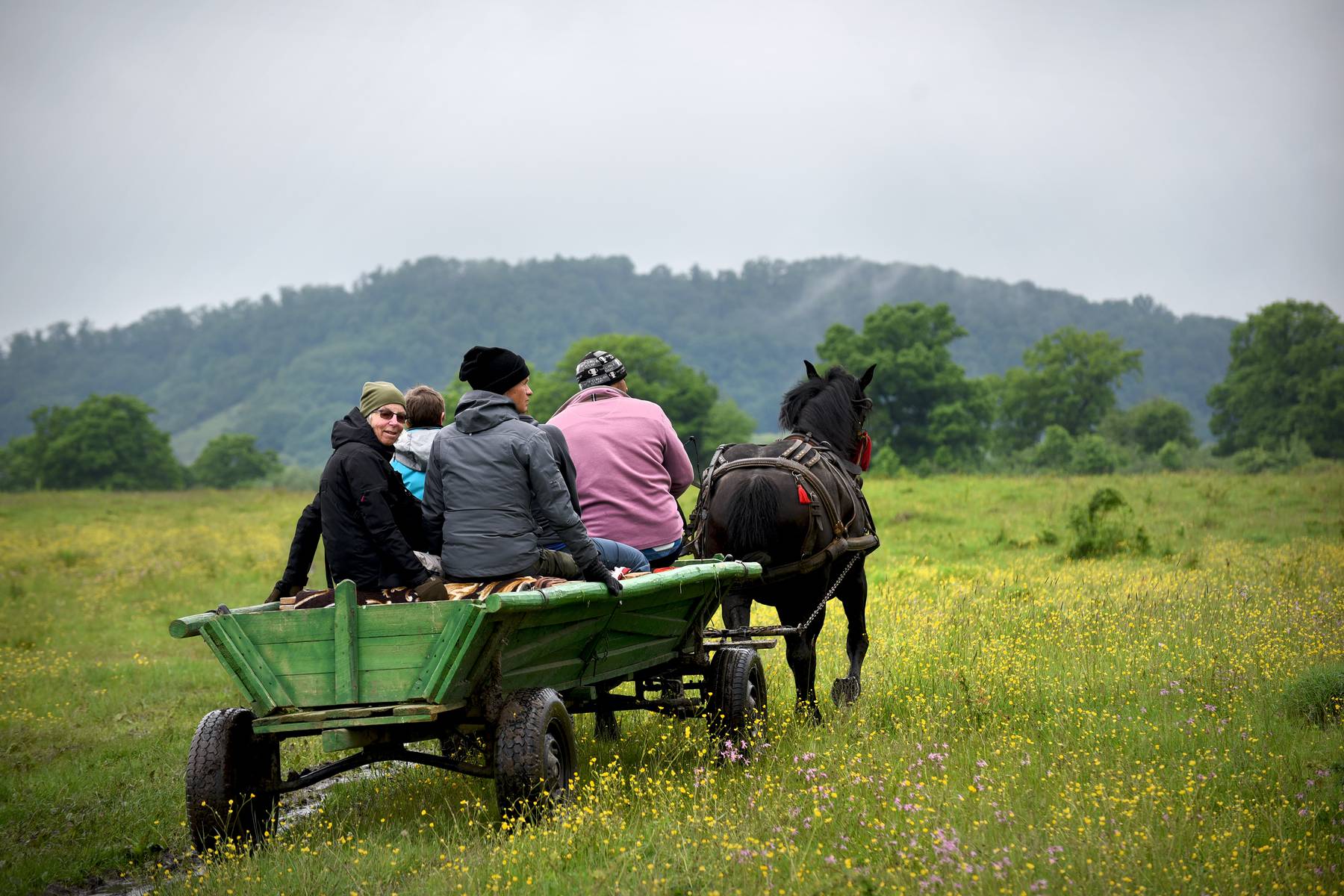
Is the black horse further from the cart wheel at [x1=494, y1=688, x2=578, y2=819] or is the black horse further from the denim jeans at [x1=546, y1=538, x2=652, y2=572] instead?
the cart wheel at [x1=494, y1=688, x2=578, y2=819]

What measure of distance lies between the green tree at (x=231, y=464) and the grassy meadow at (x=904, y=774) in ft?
244

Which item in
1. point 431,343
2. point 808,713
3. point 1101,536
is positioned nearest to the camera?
point 808,713

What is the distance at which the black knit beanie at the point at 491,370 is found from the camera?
5582 mm

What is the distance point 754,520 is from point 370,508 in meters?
2.56

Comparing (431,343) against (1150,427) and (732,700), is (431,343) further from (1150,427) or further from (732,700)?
(732,700)

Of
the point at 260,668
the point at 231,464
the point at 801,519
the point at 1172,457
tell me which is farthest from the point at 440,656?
the point at 231,464

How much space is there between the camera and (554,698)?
502 cm

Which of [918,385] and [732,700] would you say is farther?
[918,385]

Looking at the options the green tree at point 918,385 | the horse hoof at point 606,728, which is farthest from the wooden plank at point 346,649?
the green tree at point 918,385

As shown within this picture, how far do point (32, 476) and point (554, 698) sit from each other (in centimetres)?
7895

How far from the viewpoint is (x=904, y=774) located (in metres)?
5.62

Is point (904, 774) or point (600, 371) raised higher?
point (600, 371)

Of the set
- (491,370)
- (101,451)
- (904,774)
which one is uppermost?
(491,370)

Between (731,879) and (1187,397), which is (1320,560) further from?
(1187,397)
